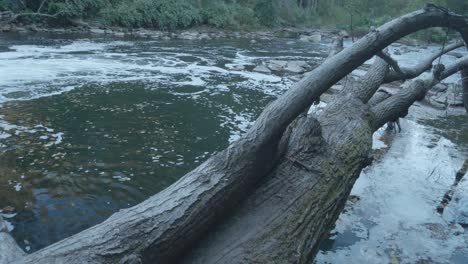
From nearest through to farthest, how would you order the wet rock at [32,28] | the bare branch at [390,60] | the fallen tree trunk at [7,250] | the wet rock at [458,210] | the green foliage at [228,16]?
the fallen tree trunk at [7,250]
the wet rock at [458,210]
the bare branch at [390,60]
the wet rock at [32,28]
the green foliage at [228,16]

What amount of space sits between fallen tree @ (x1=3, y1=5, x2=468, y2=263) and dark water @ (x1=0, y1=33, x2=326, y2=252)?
1882 mm

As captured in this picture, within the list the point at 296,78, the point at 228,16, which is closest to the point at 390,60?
the point at 296,78

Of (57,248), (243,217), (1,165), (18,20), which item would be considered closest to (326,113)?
(243,217)

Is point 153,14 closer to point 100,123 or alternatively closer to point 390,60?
point 100,123

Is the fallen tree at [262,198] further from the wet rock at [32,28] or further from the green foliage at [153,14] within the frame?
the green foliage at [153,14]

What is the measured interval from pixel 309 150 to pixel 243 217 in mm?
1105

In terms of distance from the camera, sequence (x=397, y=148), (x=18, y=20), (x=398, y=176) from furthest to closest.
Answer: (x=18, y=20) < (x=397, y=148) < (x=398, y=176)

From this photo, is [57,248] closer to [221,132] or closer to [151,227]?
[151,227]

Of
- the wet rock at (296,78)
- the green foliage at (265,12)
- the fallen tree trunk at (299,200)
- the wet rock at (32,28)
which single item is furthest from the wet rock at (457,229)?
the green foliage at (265,12)

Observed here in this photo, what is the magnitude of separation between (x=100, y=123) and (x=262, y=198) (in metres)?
4.83

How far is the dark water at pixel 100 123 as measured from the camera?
14.7 ft

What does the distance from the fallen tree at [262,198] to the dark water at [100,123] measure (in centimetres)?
188

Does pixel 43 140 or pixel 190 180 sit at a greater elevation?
pixel 190 180

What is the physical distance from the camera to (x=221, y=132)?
7.22m
